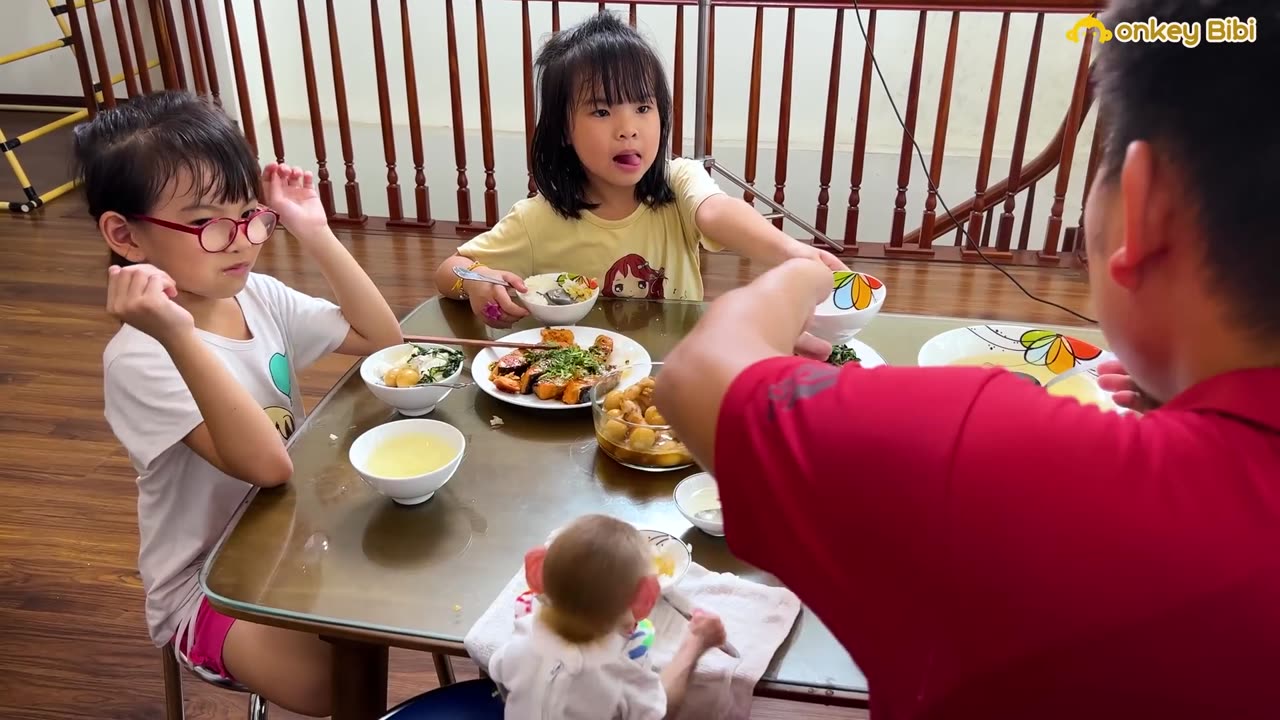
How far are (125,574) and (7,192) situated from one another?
3.34 metres

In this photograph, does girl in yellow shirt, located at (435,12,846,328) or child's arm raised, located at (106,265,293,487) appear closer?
child's arm raised, located at (106,265,293,487)

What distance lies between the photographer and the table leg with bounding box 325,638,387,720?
43.1 inches

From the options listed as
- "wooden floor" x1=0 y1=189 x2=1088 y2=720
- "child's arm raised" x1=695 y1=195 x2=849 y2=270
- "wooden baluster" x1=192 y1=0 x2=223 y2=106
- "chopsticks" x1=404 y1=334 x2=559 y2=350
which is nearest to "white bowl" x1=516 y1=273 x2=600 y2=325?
"chopsticks" x1=404 y1=334 x2=559 y2=350

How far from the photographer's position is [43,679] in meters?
1.95

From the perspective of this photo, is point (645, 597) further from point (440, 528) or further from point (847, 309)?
point (847, 309)

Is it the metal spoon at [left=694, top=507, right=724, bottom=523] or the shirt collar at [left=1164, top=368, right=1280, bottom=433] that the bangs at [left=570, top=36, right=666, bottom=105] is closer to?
the metal spoon at [left=694, top=507, right=724, bottom=523]

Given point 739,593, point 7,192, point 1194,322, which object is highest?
point 1194,322

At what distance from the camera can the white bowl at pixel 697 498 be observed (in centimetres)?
106

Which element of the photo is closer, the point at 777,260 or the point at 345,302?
the point at 345,302

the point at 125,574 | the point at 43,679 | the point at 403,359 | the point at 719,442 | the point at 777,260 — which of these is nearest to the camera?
the point at 719,442

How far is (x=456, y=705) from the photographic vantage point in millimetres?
1123

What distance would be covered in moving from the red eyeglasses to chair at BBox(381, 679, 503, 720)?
0.69m

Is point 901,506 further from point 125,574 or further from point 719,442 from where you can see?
point 125,574

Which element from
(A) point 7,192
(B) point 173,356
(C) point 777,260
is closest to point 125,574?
(B) point 173,356
